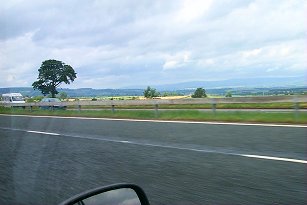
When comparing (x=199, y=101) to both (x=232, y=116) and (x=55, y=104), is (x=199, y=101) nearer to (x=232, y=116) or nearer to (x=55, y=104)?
(x=232, y=116)

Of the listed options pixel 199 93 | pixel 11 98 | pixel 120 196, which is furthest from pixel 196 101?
pixel 11 98

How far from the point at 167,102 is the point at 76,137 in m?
7.64

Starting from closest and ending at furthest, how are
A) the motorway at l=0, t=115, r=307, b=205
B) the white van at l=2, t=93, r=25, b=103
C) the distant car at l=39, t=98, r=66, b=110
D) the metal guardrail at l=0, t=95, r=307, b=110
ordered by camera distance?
the motorway at l=0, t=115, r=307, b=205
the metal guardrail at l=0, t=95, r=307, b=110
the white van at l=2, t=93, r=25, b=103
the distant car at l=39, t=98, r=66, b=110

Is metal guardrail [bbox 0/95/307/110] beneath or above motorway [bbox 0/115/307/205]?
above

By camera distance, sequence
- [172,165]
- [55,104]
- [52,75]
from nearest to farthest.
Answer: [172,165], [52,75], [55,104]

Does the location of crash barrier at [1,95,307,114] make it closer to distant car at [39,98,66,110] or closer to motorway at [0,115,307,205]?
distant car at [39,98,66,110]

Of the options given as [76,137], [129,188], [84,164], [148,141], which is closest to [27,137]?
[76,137]

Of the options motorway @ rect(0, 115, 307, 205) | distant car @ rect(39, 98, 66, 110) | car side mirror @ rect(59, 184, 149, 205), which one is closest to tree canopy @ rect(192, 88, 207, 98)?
motorway @ rect(0, 115, 307, 205)

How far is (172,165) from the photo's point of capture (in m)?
7.18

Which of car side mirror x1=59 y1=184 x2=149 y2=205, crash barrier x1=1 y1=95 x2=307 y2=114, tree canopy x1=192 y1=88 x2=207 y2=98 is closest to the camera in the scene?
car side mirror x1=59 y1=184 x2=149 y2=205

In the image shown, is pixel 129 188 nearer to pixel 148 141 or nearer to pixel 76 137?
pixel 148 141

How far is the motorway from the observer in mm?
5285

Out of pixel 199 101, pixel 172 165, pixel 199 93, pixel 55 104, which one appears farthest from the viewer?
pixel 55 104

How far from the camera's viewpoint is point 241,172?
637 centimetres
